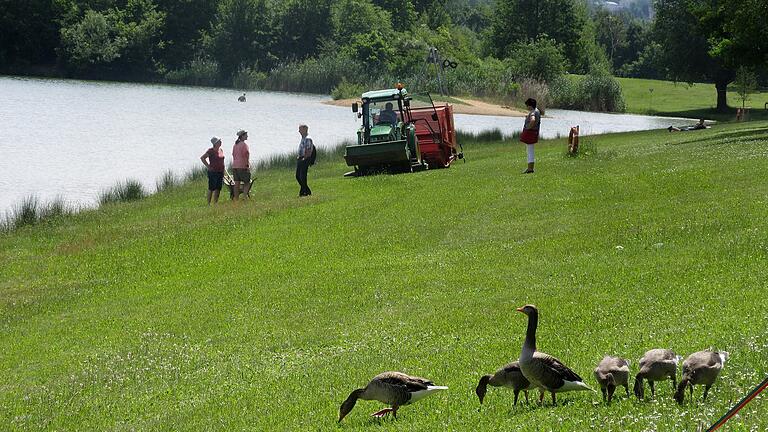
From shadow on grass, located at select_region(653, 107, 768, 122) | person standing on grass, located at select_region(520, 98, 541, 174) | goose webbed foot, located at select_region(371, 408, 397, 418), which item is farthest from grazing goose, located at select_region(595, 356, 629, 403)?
shadow on grass, located at select_region(653, 107, 768, 122)

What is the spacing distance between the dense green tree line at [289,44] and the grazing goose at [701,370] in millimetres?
87877

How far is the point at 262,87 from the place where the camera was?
126m

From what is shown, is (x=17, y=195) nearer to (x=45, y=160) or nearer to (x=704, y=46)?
(x=45, y=160)

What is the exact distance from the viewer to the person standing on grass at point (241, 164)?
30.4 metres

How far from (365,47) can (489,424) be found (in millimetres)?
112673

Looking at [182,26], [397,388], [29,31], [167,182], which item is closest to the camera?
[397,388]

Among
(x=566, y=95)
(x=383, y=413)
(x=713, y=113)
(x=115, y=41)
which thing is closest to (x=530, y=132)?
(x=383, y=413)

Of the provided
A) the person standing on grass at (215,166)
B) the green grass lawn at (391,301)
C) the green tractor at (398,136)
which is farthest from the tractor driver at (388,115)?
the green grass lawn at (391,301)

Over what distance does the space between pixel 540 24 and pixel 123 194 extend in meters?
98.6

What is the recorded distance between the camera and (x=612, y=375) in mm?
9016

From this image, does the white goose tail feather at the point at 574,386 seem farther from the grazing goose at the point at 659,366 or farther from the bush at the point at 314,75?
the bush at the point at 314,75

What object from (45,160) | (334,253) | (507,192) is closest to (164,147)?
(45,160)

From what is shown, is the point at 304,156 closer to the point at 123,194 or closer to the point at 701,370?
the point at 123,194

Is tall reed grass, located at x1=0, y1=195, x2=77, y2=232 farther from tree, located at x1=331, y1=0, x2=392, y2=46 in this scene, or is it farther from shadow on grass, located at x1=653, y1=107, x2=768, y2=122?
tree, located at x1=331, y1=0, x2=392, y2=46
